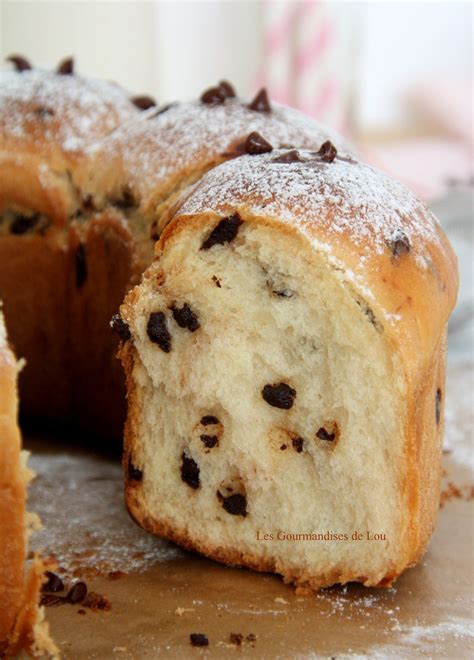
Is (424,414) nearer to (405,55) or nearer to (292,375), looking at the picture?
(292,375)

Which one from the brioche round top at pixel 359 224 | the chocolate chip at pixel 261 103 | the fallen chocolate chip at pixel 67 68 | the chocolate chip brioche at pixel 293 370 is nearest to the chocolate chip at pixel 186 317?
the chocolate chip brioche at pixel 293 370

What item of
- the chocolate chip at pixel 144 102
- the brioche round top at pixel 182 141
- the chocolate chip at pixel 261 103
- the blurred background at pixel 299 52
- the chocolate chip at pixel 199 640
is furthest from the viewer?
the blurred background at pixel 299 52

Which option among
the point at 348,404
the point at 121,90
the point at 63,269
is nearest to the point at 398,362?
the point at 348,404

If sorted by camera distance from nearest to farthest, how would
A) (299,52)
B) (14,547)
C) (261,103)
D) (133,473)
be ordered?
(14,547)
(133,473)
(261,103)
(299,52)

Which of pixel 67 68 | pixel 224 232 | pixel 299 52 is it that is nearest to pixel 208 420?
pixel 224 232

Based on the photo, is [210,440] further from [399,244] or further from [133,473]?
[399,244]

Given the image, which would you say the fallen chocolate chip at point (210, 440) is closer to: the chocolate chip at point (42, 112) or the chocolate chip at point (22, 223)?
the chocolate chip at point (22, 223)
